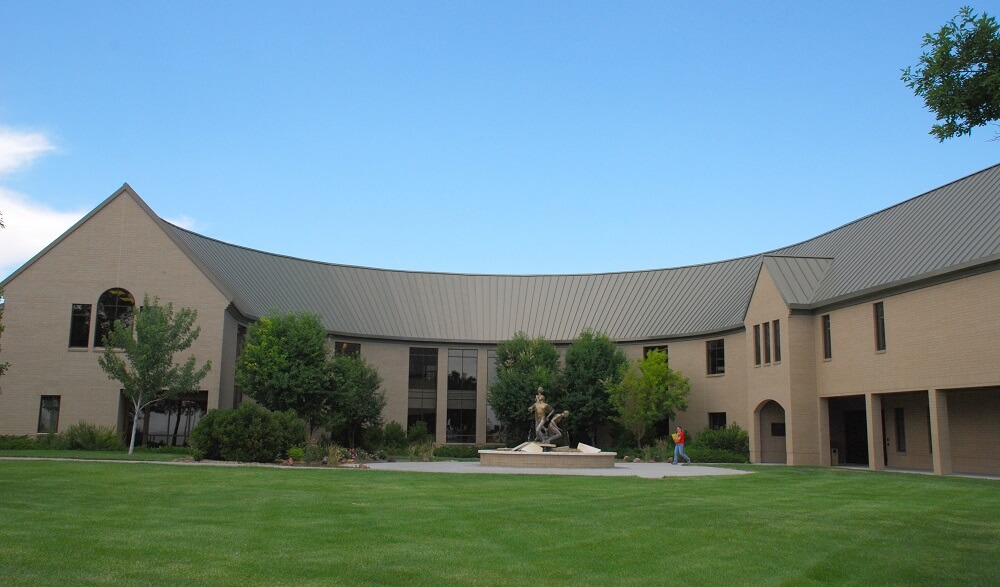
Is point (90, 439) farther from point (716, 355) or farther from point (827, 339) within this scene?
point (827, 339)

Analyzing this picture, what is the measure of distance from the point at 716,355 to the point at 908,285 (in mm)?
15164

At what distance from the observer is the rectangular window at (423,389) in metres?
52.4

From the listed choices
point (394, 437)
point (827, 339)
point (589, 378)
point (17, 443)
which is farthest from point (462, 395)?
point (17, 443)

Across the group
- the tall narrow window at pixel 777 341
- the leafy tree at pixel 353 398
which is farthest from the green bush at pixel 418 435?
the tall narrow window at pixel 777 341

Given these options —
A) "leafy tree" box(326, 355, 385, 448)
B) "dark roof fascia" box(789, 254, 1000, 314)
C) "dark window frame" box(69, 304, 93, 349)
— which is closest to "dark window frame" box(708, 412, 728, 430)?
"dark roof fascia" box(789, 254, 1000, 314)

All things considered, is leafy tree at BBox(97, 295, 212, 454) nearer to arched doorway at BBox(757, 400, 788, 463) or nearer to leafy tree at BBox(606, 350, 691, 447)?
leafy tree at BBox(606, 350, 691, 447)

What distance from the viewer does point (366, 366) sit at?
48438 mm

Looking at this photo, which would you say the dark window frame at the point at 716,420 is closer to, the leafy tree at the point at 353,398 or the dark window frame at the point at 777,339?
the dark window frame at the point at 777,339

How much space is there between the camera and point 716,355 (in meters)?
46.4

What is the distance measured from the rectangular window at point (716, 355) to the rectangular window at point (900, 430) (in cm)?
980

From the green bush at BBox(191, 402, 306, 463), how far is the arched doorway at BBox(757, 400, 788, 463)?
74.3 ft

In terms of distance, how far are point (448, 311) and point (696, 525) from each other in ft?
138

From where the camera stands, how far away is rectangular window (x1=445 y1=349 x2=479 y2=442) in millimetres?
52656

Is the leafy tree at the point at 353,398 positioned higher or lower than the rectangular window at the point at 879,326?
lower
